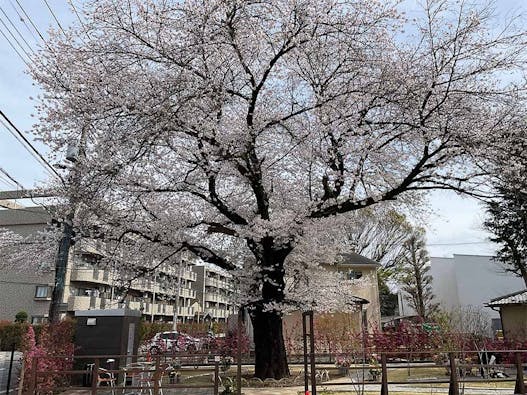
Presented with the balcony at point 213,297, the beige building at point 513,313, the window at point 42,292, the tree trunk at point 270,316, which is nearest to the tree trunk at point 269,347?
the tree trunk at point 270,316

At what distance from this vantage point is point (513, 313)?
59.4 ft

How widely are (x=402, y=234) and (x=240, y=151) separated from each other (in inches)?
796

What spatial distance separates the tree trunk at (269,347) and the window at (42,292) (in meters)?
21.9

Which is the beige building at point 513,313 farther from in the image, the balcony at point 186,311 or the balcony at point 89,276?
the balcony at point 186,311

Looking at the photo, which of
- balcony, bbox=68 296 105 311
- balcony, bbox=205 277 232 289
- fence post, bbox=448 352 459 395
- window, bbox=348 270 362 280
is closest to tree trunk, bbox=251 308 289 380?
fence post, bbox=448 352 459 395

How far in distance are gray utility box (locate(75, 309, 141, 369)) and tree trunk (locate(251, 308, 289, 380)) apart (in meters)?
3.15

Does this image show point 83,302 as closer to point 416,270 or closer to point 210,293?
point 416,270

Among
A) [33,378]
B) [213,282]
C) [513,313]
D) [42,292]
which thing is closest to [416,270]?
[513,313]

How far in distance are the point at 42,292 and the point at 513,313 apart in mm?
26441

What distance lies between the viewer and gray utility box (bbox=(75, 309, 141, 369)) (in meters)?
10.0

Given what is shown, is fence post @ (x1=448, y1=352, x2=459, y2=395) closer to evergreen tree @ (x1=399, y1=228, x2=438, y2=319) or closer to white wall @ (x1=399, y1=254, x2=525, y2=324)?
evergreen tree @ (x1=399, y1=228, x2=438, y2=319)

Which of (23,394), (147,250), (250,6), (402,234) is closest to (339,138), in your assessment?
(250,6)

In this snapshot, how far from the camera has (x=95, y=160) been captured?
28.8 ft

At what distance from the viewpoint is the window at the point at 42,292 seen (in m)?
28.0
